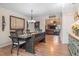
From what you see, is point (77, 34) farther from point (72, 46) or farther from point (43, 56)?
point (43, 56)

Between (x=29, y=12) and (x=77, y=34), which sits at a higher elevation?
(x=29, y=12)

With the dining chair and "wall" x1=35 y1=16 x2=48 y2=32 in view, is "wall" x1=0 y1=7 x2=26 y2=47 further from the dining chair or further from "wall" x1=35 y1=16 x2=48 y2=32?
"wall" x1=35 y1=16 x2=48 y2=32

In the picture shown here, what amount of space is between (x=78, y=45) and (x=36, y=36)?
658mm

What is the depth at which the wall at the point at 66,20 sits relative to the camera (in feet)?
6.35

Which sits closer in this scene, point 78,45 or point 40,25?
point 78,45

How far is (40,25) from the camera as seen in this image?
2049mm

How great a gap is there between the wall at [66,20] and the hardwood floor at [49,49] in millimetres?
109

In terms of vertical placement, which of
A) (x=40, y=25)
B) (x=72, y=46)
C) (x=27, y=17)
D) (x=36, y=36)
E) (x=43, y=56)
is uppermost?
(x=27, y=17)

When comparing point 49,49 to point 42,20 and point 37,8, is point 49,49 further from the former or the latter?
point 37,8

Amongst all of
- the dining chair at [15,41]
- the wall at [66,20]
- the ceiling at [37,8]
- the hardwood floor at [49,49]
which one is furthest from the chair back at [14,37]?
the wall at [66,20]

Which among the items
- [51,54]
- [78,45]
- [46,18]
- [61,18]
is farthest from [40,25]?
[78,45]

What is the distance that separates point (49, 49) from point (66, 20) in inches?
20.4

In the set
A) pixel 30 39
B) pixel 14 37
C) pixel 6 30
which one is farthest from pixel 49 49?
pixel 6 30

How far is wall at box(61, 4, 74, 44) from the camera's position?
1.94 meters
